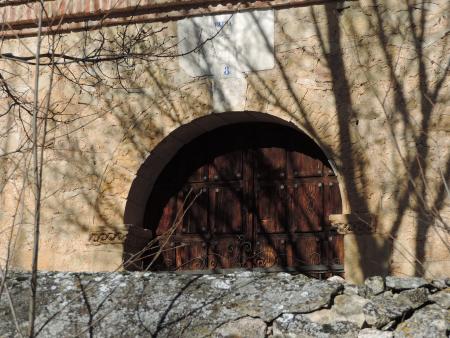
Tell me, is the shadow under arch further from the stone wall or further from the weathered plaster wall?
the stone wall

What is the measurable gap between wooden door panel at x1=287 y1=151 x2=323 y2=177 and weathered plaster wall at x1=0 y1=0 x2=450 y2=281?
1.47 feet

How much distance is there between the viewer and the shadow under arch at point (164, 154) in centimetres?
739

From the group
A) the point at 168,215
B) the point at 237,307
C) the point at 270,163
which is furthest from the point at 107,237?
the point at 237,307

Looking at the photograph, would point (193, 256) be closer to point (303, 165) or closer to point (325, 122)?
point (303, 165)

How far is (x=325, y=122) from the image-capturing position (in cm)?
698

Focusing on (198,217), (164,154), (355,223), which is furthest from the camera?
(164,154)

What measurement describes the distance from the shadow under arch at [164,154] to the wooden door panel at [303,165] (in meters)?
0.09

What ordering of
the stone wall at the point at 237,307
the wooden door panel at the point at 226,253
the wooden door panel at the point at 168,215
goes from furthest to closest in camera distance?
the wooden door panel at the point at 168,215 → the wooden door panel at the point at 226,253 → the stone wall at the point at 237,307

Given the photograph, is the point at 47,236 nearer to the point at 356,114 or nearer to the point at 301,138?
the point at 301,138

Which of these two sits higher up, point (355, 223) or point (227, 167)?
point (227, 167)

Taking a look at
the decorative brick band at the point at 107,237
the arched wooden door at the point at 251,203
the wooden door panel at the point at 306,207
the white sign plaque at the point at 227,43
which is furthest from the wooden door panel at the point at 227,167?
the decorative brick band at the point at 107,237

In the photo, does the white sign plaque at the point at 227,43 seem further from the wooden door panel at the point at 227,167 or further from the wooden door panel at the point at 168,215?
the wooden door panel at the point at 168,215

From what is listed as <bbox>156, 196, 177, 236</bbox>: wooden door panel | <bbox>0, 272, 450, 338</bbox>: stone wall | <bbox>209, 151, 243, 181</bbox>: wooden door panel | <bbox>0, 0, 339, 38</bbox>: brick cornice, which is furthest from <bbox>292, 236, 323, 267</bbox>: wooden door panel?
<bbox>0, 272, 450, 338</bbox>: stone wall

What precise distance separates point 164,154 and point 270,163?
99cm
